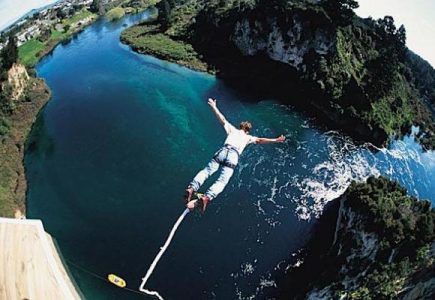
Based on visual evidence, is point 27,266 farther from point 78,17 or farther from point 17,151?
point 78,17

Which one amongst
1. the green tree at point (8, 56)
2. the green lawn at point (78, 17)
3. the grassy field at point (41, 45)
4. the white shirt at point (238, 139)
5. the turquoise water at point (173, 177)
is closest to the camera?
the white shirt at point (238, 139)

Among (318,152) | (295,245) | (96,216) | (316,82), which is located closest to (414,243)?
(295,245)

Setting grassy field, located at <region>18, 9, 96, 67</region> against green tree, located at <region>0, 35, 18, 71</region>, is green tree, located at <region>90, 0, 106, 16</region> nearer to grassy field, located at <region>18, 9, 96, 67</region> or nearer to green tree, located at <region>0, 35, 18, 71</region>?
grassy field, located at <region>18, 9, 96, 67</region>

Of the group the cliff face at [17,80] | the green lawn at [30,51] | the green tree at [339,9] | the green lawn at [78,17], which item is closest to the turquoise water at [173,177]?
the cliff face at [17,80]

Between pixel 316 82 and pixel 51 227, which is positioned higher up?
pixel 316 82

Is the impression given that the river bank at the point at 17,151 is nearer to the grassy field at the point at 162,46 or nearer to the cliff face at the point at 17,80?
the cliff face at the point at 17,80

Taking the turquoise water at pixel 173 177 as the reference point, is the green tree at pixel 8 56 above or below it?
above

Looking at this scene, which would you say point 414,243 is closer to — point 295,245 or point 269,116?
point 295,245
